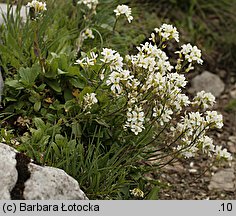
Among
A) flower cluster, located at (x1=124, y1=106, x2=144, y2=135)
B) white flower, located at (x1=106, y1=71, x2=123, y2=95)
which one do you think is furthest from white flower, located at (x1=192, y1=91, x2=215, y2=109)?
white flower, located at (x1=106, y1=71, x2=123, y2=95)

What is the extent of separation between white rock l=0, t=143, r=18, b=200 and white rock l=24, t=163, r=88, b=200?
7 cm

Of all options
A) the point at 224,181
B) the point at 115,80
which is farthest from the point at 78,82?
the point at 224,181

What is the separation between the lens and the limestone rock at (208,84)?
17.0ft

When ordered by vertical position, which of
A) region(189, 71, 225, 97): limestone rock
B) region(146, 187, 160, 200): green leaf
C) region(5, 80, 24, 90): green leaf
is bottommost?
region(146, 187, 160, 200): green leaf

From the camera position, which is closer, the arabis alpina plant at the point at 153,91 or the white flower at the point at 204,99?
the arabis alpina plant at the point at 153,91

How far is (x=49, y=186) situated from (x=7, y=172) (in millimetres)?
192

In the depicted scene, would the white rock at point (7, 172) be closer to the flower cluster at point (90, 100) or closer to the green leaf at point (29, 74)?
the flower cluster at point (90, 100)

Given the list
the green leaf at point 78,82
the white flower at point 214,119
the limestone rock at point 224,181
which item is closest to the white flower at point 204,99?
the white flower at point 214,119

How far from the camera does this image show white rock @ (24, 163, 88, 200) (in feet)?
8.82

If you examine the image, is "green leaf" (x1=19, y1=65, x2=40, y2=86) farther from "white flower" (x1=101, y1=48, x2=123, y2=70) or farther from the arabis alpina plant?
"white flower" (x1=101, y1=48, x2=123, y2=70)

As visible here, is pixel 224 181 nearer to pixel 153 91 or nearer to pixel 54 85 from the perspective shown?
pixel 153 91

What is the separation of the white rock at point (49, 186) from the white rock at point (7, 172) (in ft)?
0.22
